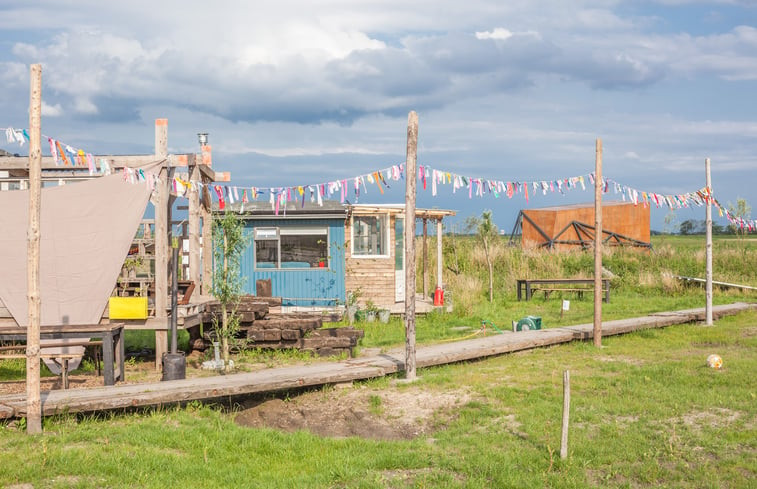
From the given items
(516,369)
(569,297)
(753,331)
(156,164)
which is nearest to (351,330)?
(516,369)

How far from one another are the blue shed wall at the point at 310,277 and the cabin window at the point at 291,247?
0.13 m

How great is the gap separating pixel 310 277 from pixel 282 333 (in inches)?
236

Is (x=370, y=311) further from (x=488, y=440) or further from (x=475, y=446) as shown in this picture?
(x=475, y=446)

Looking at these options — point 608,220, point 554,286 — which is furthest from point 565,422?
point 608,220

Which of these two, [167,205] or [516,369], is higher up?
[167,205]

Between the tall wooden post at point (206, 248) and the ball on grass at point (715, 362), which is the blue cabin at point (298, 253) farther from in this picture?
the ball on grass at point (715, 362)

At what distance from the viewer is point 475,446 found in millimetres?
7469

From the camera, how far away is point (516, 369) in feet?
37.5

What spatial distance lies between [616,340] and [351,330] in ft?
17.0

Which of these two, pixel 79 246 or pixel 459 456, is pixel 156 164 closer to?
pixel 79 246

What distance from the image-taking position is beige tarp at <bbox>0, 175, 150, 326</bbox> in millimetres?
11578

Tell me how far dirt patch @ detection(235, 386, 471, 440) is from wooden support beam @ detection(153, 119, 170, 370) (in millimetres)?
2579

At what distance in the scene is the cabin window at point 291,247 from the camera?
18828 millimetres

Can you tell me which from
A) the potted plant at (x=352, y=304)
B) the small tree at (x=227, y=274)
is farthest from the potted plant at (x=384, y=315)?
the small tree at (x=227, y=274)
